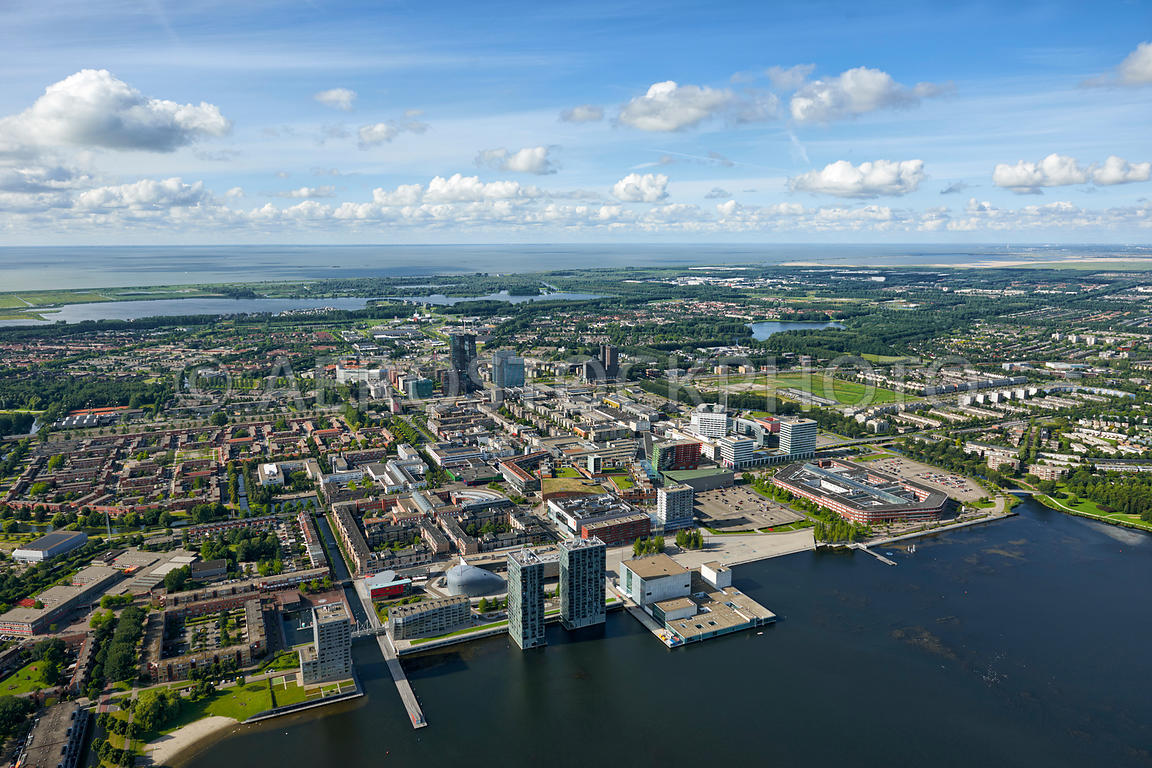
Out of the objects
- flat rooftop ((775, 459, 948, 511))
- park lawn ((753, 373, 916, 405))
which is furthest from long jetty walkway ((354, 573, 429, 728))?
park lawn ((753, 373, 916, 405))

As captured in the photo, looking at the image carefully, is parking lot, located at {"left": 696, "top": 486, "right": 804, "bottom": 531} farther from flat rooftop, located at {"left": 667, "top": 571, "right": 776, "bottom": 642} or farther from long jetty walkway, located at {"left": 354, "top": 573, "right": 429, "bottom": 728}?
long jetty walkway, located at {"left": 354, "top": 573, "right": 429, "bottom": 728}

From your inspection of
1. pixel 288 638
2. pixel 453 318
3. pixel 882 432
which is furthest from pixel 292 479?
pixel 453 318

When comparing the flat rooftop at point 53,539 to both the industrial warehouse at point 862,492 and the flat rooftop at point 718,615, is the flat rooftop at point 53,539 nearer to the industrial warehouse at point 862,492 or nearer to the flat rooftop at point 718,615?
the flat rooftop at point 718,615

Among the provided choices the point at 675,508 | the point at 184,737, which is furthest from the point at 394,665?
the point at 675,508

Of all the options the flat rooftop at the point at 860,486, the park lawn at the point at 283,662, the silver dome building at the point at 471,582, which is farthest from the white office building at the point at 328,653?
the flat rooftop at the point at 860,486

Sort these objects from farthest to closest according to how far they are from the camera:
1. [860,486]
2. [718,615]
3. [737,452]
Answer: [737,452], [860,486], [718,615]

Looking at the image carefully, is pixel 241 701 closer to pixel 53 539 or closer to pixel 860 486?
pixel 53 539

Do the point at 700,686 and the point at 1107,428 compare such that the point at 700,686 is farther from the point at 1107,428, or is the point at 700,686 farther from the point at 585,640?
the point at 1107,428
